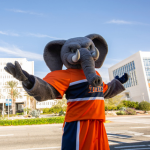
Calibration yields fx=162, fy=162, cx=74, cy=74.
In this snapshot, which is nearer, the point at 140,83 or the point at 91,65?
the point at 91,65

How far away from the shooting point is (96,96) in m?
1.94

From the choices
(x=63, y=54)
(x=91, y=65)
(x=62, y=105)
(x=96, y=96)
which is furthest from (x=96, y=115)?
(x=62, y=105)

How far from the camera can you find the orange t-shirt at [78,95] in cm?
184

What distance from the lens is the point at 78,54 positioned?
173 cm

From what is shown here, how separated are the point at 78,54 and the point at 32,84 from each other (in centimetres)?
57

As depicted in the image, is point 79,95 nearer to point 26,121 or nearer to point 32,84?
point 32,84

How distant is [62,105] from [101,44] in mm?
24349

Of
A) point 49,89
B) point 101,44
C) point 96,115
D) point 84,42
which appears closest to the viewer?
point 49,89

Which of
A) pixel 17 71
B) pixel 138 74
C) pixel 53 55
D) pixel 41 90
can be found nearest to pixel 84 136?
pixel 41 90

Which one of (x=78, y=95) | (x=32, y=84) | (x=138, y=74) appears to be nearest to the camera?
(x=32, y=84)

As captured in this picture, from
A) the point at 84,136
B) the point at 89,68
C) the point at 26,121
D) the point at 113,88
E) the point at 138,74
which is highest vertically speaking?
the point at 138,74

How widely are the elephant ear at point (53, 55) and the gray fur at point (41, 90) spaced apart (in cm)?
58

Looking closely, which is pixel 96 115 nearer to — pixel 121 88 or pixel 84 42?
pixel 121 88

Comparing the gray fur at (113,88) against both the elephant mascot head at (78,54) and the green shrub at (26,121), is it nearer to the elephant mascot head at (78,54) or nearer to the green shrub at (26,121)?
the elephant mascot head at (78,54)
